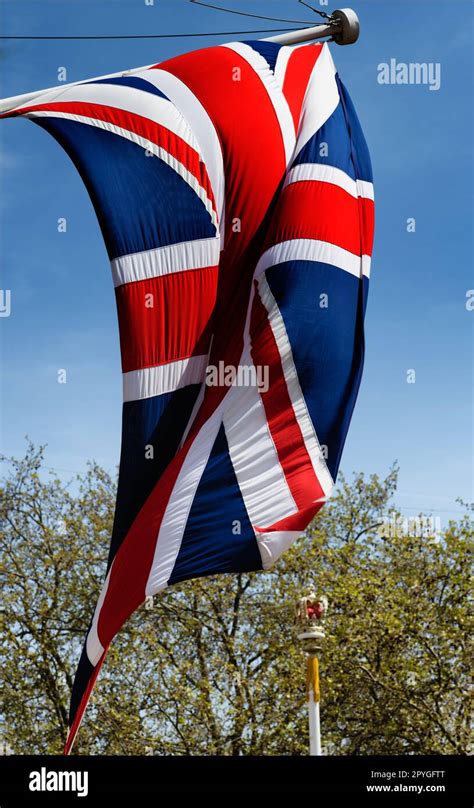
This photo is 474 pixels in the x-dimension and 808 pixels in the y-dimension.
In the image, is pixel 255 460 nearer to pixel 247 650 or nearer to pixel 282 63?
pixel 282 63

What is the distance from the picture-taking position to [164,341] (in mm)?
6441

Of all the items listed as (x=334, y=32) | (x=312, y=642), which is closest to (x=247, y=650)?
(x=312, y=642)

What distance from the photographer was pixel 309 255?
682 centimetres

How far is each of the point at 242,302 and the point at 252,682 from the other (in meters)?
11.1

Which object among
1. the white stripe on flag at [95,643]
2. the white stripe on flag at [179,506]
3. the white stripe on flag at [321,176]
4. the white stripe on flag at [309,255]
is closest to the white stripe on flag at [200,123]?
the white stripe on flag at [309,255]

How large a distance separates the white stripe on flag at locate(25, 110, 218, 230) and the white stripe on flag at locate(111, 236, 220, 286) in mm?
222

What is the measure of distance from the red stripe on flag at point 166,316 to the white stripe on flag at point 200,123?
1.63ft

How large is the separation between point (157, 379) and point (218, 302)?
28.5 inches

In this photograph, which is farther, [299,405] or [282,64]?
[282,64]

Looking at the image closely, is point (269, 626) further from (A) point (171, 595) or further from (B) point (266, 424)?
(B) point (266, 424)

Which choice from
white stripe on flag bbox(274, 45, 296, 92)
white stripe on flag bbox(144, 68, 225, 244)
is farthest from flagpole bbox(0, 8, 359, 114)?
white stripe on flag bbox(144, 68, 225, 244)
